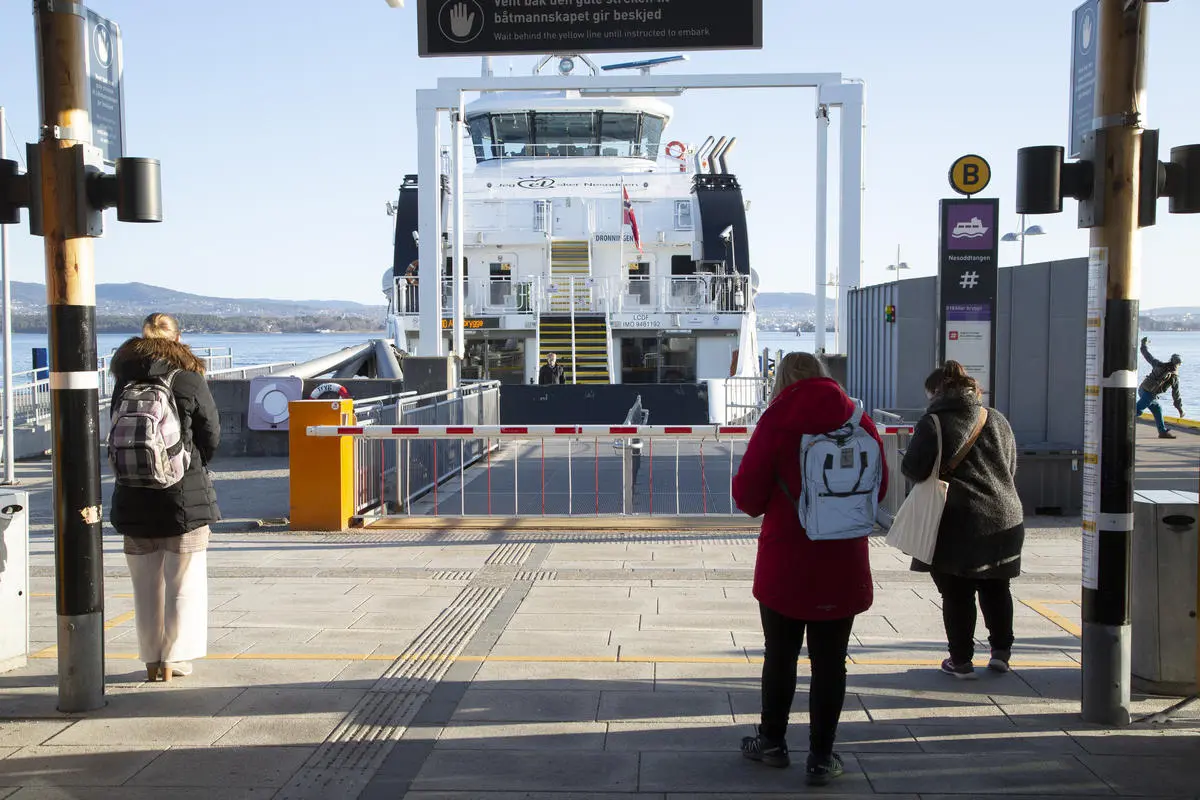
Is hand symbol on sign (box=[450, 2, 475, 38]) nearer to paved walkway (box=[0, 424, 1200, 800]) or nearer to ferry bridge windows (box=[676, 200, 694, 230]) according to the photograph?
paved walkway (box=[0, 424, 1200, 800])

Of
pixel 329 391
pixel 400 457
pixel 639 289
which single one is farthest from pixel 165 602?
pixel 639 289

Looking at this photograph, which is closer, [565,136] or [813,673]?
[813,673]

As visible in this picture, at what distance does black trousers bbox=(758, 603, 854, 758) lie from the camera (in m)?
4.36

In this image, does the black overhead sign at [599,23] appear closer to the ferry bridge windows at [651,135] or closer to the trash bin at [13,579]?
the trash bin at [13,579]

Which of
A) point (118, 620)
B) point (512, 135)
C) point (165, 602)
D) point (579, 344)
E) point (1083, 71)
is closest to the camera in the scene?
point (1083, 71)

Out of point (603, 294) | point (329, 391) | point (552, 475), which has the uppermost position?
point (603, 294)

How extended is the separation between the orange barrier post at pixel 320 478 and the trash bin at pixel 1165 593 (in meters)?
6.87

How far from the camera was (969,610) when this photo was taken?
562 cm

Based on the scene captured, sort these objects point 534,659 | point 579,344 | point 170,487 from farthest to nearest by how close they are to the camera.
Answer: point 579,344
point 534,659
point 170,487

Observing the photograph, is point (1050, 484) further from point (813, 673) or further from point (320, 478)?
point (813, 673)

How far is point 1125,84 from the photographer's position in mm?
4805

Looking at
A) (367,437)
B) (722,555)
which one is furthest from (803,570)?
(367,437)

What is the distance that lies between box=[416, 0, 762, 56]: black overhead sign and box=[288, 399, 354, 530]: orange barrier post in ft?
15.3

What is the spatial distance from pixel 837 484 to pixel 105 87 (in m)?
3.74
